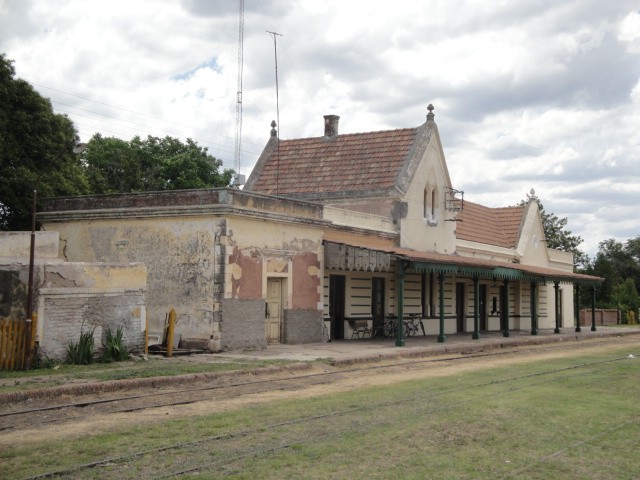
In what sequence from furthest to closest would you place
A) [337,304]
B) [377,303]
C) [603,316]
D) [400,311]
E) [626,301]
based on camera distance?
[626,301]
[603,316]
[377,303]
[337,304]
[400,311]

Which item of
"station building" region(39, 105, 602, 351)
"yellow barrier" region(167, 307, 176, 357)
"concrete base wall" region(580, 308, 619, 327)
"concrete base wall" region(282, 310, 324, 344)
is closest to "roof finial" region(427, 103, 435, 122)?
"station building" region(39, 105, 602, 351)

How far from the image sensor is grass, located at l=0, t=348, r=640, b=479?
7.73 m

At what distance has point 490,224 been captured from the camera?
4122 cm

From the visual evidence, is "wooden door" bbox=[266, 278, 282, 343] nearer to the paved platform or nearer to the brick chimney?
the paved platform

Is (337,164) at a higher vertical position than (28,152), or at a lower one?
higher

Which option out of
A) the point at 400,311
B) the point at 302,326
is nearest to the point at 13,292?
the point at 302,326

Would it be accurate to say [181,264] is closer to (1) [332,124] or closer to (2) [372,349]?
(2) [372,349]

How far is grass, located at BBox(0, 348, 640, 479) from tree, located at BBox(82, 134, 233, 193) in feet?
117

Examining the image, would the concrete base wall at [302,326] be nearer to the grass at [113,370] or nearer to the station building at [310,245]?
the station building at [310,245]

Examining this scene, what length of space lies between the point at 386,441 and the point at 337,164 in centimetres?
2308

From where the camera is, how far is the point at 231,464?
7.87 metres

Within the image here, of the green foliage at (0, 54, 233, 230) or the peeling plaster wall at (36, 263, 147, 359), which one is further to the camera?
the green foliage at (0, 54, 233, 230)

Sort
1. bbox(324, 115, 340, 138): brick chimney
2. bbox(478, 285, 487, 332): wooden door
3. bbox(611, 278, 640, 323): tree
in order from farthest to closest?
1. bbox(611, 278, 640, 323): tree
2. bbox(478, 285, 487, 332): wooden door
3. bbox(324, 115, 340, 138): brick chimney

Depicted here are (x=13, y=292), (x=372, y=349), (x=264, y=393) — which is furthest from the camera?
(x=372, y=349)
